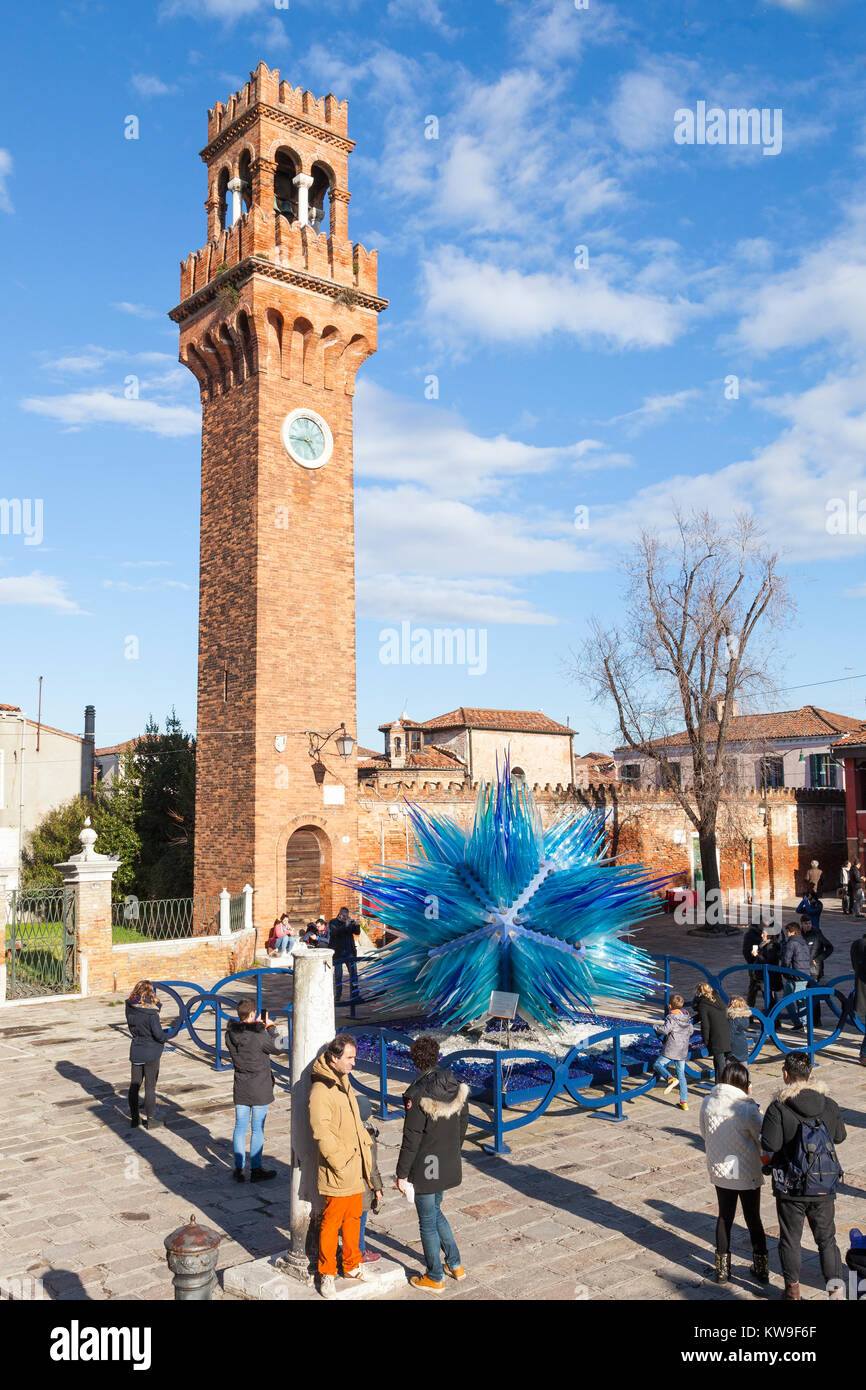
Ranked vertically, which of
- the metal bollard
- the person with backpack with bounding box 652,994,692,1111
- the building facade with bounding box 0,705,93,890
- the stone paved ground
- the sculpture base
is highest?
the building facade with bounding box 0,705,93,890

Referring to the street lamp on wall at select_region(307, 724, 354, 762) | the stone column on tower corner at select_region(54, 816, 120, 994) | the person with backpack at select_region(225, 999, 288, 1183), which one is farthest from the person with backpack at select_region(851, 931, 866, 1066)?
the street lamp on wall at select_region(307, 724, 354, 762)

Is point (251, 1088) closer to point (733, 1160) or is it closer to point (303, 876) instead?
point (733, 1160)

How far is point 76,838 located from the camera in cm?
2939

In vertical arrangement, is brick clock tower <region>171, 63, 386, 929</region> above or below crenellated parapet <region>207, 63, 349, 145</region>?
below

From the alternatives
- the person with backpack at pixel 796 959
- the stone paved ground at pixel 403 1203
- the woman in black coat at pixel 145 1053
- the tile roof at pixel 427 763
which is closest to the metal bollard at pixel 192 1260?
the stone paved ground at pixel 403 1203

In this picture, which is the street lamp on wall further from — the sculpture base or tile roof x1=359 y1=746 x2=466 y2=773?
the sculpture base

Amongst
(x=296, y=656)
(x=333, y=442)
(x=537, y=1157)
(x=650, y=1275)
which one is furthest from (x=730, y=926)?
(x=650, y=1275)

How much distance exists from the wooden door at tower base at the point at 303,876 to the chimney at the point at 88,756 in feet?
55.0

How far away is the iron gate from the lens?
15961mm

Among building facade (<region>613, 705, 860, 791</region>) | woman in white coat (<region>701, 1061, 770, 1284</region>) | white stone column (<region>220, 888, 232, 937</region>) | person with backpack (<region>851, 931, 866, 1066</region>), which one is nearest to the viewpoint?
woman in white coat (<region>701, 1061, 770, 1284</region>)

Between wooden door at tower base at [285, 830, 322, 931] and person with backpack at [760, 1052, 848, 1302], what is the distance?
635 inches
